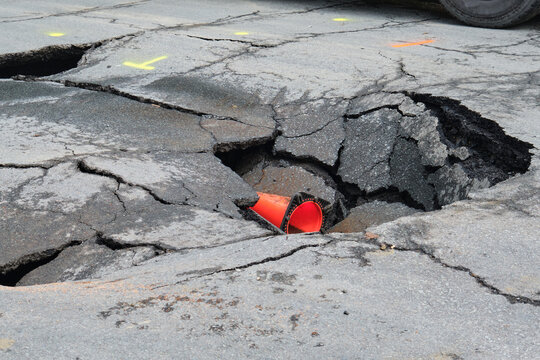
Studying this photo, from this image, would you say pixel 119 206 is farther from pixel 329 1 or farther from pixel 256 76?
pixel 329 1

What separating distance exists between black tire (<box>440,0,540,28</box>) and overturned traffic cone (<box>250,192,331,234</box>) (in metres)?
3.63

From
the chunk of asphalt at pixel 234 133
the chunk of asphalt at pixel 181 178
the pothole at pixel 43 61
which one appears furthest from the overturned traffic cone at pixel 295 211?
the pothole at pixel 43 61

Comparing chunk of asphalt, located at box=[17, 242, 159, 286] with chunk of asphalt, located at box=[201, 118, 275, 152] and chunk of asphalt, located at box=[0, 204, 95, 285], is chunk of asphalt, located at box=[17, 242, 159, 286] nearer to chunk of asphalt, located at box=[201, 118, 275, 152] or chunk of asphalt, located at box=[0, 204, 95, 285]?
chunk of asphalt, located at box=[0, 204, 95, 285]

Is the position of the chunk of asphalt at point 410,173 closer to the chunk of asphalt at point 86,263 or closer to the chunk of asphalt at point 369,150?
the chunk of asphalt at point 369,150

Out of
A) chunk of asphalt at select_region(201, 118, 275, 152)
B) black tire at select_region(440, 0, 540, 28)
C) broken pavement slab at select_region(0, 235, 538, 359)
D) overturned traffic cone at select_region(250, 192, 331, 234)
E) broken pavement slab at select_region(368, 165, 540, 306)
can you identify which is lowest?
overturned traffic cone at select_region(250, 192, 331, 234)

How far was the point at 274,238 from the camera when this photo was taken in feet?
7.67

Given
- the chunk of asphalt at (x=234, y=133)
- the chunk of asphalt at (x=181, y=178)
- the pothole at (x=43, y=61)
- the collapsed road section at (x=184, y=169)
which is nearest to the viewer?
the collapsed road section at (x=184, y=169)

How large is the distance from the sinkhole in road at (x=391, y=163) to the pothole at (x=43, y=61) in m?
2.09

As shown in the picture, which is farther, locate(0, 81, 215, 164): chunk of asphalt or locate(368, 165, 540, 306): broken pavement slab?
locate(0, 81, 215, 164): chunk of asphalt

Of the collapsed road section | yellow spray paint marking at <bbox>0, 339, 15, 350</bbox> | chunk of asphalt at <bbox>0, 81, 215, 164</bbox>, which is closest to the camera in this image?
yellow spray paint marking at <bbox>0, 339, 15, 350</bbox>

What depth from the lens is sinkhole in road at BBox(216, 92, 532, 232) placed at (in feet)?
10.9

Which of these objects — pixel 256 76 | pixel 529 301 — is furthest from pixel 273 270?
pixel 256 76

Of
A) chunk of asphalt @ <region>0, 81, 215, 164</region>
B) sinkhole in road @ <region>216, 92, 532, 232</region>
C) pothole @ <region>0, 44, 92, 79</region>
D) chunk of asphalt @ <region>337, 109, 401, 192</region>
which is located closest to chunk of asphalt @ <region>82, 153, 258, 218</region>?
chunk of asphalt @ <region>0, 81, 215, 164</region>

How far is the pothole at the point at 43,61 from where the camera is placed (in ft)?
15.5
